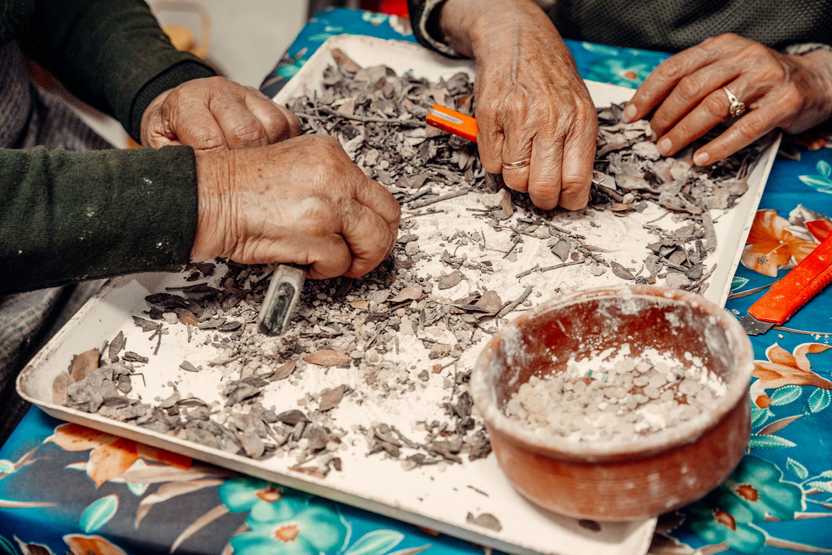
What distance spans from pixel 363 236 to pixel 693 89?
83cm

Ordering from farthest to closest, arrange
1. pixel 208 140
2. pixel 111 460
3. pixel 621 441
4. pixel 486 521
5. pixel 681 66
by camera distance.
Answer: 1. pixel 681 66
2. pixel 208 140
3. pixel 111 460
4. pixel 486 521
5. pixel 621 441

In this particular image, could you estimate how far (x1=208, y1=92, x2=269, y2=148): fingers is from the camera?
57.0 inches

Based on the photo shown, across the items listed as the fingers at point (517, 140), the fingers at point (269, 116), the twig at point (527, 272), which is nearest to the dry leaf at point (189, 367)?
the fingers at point (269, 116)

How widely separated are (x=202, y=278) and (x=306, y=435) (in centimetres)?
45

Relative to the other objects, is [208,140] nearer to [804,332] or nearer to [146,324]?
[146,324]

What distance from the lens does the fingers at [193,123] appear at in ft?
4.75

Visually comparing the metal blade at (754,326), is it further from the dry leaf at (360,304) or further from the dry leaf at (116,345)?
the dry leaf at (116,345)

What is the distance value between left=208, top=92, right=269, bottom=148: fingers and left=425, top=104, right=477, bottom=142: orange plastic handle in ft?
1.16

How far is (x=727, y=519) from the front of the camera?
3.45 ft

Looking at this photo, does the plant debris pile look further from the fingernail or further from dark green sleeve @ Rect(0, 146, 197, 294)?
dark green sleeve @ Rect(0, 146, 197, 294)

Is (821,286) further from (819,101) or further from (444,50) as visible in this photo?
(444,50)

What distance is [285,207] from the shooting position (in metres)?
1.21

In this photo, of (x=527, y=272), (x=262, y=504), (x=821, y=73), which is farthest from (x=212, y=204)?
(x=821, y=73)

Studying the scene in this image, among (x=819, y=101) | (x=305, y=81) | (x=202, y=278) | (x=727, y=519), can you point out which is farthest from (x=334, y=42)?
(x=727, y=519)
